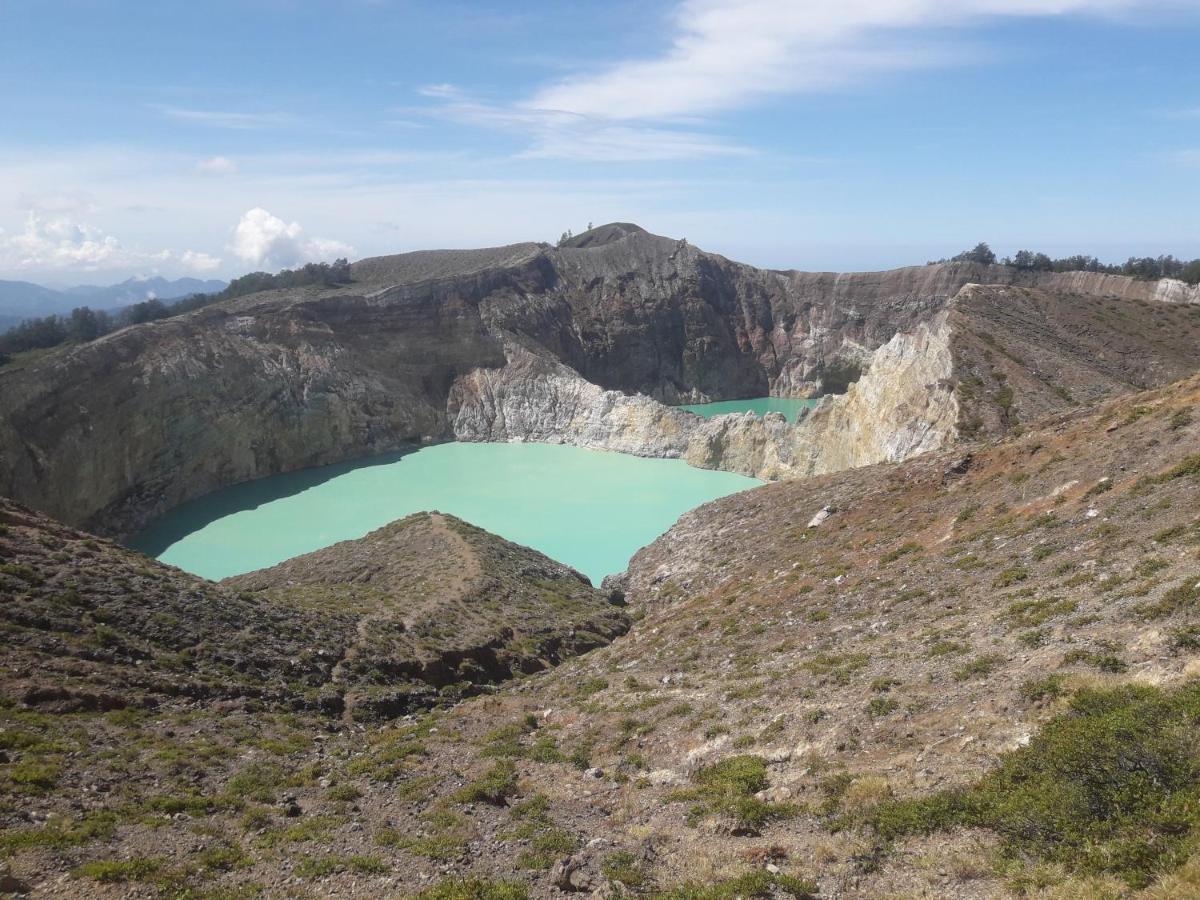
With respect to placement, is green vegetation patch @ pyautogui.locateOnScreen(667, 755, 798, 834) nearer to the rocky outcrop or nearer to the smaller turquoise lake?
the rocky outcrop

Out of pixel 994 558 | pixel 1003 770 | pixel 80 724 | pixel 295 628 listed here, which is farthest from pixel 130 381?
pixel 1003 770

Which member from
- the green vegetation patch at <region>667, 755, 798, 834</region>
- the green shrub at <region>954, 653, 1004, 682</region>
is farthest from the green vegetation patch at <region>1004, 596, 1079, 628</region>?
the green vegetation patch at <region>667, 755, 798, 834</region>

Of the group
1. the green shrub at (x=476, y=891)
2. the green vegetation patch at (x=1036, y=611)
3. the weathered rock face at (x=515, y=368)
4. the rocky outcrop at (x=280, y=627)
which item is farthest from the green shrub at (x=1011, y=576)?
the weathered rock face at (x=515, y=368)

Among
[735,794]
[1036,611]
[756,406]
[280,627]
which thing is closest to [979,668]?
[1036,611]

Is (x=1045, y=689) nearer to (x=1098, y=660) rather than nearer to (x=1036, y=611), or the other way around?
(x=1098, y=660)

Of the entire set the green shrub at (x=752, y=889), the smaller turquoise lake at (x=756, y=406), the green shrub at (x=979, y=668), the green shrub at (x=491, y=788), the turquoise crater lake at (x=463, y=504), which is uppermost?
the smaller turquoise lake at (x=756, y=406)

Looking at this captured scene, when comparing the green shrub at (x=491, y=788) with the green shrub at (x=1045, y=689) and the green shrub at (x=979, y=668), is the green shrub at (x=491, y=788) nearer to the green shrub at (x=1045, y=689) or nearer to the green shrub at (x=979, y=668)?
the green shrub at (x=979, y=668)
